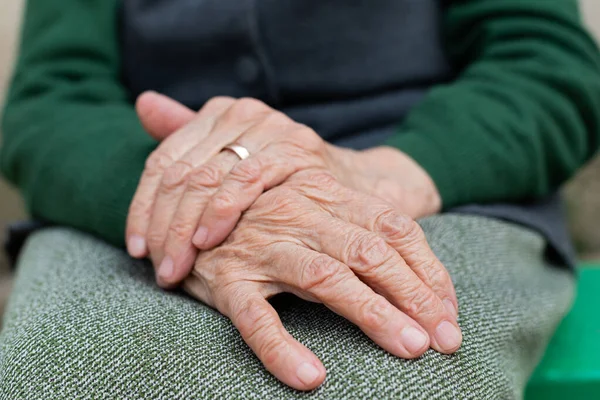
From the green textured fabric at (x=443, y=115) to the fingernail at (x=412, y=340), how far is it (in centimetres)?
32

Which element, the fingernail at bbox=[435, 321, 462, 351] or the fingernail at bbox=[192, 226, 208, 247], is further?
the fingernail at bbox=[192, 226, 208, 247]

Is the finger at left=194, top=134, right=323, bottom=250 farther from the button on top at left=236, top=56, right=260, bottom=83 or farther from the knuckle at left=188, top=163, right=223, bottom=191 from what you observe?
the button on top at left=236, top=56, right=260, bottom=83

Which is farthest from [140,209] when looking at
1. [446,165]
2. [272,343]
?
[446,165]

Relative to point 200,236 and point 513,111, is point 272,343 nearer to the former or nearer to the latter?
point 200,236

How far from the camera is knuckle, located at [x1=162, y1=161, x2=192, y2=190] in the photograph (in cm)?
63

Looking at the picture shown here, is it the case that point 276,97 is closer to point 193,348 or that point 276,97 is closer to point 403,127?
point 403,127

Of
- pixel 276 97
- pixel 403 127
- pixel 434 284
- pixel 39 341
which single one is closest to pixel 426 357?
pixel 434 284

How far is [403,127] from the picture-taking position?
0.85 meters

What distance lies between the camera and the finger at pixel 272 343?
445 mm

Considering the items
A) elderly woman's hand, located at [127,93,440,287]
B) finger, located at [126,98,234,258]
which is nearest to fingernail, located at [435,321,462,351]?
elderly woman's hand, located at [127,93,440,287]

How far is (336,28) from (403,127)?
0.63 ft

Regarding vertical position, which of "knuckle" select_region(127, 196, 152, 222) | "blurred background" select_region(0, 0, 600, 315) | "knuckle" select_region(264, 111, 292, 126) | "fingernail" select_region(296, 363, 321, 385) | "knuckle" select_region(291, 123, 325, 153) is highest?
"knuckle" select_region(264, 111, 292, 126)

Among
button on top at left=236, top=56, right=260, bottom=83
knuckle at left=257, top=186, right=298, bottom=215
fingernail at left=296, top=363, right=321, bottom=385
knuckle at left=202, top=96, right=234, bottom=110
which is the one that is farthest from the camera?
button on top at left=236, top=56, right=260, bottom=83

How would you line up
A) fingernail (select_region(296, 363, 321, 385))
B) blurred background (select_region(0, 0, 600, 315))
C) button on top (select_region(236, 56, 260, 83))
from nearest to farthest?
1. fingernail (select_region(296, 363, 321, 385))
2. button on top (select_region(236, 56, 260, 83))
3. blurred background (select_region(0, 0, 600, 315))
